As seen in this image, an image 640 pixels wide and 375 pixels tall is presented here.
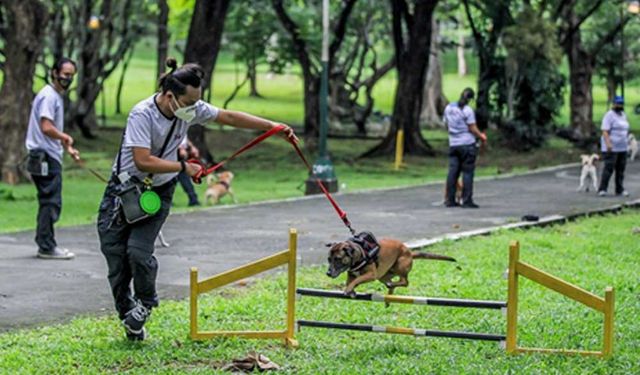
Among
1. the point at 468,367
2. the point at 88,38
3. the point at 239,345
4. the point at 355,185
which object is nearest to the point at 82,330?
the point at 239,345

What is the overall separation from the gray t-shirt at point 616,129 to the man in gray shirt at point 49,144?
11365 millimetres

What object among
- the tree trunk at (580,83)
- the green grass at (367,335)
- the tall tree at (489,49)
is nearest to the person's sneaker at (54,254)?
the green grass at (367,335)

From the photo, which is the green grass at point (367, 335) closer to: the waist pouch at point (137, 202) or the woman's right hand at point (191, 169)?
the waist pouch at point (137, 202)

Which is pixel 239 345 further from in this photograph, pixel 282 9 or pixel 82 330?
pixel 282 9

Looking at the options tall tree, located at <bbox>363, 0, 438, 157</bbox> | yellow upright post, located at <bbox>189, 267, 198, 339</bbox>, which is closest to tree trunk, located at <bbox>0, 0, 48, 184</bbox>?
tall tree, located at <bbox>363, 0, 438, 157</bbox>

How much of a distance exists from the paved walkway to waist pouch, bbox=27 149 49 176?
2.96 ft

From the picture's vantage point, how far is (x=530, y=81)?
34.7 metres

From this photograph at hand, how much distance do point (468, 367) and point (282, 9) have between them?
29.6m

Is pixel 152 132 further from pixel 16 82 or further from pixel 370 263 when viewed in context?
pixel 16 82

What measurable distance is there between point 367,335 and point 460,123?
10.1 m

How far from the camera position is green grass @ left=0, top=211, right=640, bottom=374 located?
25.6ft

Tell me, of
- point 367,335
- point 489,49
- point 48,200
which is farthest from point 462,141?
point 489,49

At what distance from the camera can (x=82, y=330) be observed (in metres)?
8.98

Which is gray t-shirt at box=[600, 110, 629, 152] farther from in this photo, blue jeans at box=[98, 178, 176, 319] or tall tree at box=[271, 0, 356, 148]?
tall tree at box=[271, 0, 356, 148]
